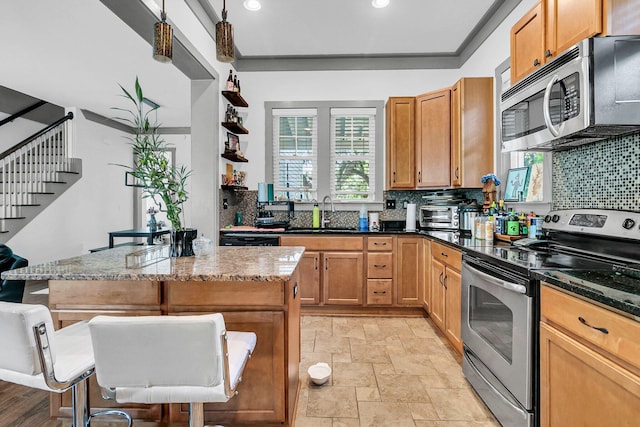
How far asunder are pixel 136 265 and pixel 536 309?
1.95m

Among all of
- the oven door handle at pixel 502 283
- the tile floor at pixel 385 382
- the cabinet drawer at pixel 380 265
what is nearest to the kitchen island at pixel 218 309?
the tile floor at pixel 385 382

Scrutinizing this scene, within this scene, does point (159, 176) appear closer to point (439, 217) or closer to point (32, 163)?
point (439, 217)

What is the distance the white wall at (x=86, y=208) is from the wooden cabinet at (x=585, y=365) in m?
7.02

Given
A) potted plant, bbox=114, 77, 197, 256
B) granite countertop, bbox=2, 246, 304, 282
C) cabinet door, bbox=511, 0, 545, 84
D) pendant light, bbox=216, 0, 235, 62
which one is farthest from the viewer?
cabinet door, bbox=511, 0, 545, 84

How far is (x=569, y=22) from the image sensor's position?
1.80 m

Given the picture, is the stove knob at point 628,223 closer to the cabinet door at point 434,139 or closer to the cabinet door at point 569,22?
the cabinet door at point 569,22

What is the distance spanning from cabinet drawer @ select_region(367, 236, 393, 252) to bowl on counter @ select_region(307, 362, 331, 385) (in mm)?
1517

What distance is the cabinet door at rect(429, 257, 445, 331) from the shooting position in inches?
112

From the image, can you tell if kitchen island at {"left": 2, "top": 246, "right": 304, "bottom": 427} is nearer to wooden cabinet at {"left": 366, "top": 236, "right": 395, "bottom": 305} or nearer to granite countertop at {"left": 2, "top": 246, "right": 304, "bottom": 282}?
granite countertop at {"left": 2, "top": 246, "right": 304, "bottom": 282}

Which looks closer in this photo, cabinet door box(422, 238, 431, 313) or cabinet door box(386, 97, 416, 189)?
cabinet door box(422, 238, 431, 313)

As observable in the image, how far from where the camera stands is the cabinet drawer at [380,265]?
357 centimetres

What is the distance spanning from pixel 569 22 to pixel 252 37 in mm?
3021

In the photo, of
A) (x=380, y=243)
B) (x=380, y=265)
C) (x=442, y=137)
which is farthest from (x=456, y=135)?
(x=380, y=265)

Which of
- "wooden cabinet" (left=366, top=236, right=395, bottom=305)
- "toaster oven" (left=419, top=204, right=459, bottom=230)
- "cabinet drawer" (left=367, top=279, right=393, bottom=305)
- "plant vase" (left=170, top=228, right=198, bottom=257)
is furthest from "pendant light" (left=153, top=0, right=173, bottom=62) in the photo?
"toaster oven" (left=419, top=204, right=459, bottom=230)
